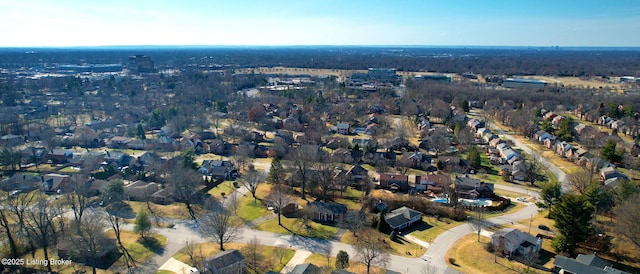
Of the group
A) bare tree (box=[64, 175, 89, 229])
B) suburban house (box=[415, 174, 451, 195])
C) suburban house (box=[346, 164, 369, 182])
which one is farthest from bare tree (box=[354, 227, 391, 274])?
bare tree (box=[64, 175, 89, 229])

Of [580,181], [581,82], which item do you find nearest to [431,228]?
[580,181]

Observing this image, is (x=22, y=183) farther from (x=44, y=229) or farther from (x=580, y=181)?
(x=580, y=181)

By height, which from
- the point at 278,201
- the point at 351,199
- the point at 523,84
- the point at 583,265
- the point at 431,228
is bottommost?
the point at 351,199

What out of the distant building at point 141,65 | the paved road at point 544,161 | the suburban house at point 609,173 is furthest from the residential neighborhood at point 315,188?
the distant building at point 141,65

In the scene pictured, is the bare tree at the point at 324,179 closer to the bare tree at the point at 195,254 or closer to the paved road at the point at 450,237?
the paved road at the point at 450,237

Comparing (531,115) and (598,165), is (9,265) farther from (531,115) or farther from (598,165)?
(531,115)

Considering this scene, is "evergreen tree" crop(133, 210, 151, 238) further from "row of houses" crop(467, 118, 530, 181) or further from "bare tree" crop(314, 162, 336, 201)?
"row of houses" crop(467, 118, 530, 181)

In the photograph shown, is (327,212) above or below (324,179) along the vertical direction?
below

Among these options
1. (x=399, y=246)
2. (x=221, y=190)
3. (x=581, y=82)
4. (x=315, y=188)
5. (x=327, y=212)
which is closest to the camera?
(x=399, y=246)
